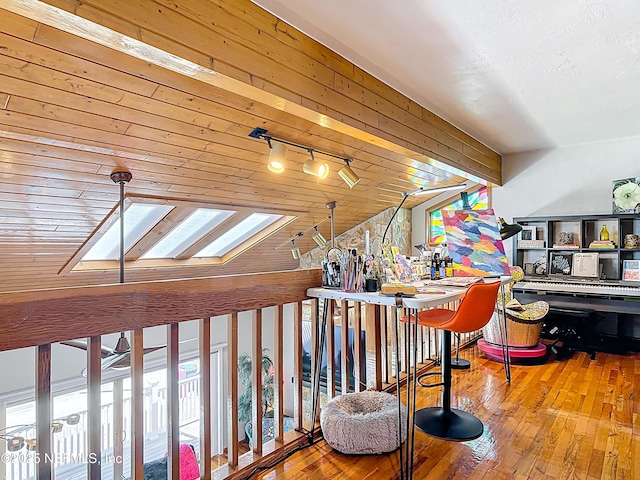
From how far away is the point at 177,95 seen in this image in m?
2.24

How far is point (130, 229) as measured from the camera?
4.08 metres

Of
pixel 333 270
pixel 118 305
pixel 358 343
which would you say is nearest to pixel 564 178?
pixel 358 343

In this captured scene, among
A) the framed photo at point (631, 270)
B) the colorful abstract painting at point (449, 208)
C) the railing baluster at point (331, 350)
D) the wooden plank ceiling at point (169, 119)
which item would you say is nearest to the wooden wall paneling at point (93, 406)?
the wooden plank ceiling at point (169, 119)

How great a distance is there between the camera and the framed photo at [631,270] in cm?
426

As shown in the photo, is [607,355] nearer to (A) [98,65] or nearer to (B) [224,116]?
(B) [224,116]

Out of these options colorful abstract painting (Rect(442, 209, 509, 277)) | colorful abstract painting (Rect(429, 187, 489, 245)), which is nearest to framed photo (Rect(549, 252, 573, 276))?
colorful abstract painting (Rect(429, 187, 489, 245))

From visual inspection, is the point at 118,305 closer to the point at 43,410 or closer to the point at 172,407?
the point at 43,410

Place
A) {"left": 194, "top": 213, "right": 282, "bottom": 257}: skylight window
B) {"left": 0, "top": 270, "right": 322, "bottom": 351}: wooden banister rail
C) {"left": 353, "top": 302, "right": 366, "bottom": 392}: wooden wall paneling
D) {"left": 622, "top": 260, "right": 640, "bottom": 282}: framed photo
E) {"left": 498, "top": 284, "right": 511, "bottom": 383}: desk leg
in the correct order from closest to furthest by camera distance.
→ 1. {"left": 0, "top": 270, "right": 322, "bottom": 351}: wooden banister rail
2. {"left": 353, "top": 302, "right": 366, "bottom": 392}: wooden wall paneling
3. {"left": 498, "top": 284, "right": 511, "bottom": 383}: desk leg
4. {"left": 622, "top": 260, "right": 640, "bottom": 282}: framed photo
5. {"left": 194, "top": 213, "right": 282, "bottom": 257}: skylight window

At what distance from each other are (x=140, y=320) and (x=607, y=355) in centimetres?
462

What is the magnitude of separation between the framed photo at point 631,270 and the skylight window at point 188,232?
14.5 feet

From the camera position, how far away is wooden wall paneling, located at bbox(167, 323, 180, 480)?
63.4 inches

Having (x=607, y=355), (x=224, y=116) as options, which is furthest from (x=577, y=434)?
(x=224, y=116)

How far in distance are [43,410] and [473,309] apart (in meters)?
1.89

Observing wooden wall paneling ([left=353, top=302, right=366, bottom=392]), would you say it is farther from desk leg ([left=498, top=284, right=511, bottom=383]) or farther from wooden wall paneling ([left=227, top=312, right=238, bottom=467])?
desk leg ([left=498, top=284, right=511, bottom=383])
